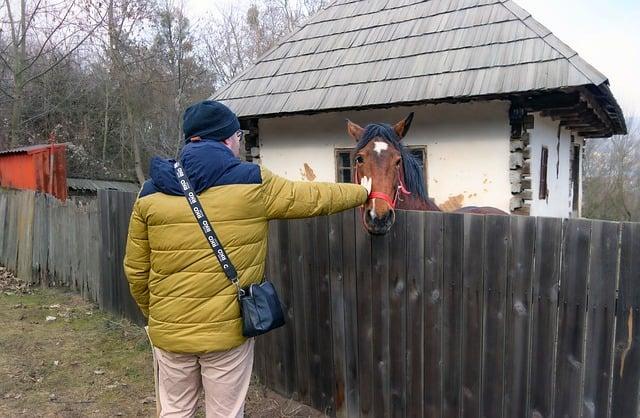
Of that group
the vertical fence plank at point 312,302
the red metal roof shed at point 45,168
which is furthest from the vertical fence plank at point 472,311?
the red metal roof shed at point 45,168

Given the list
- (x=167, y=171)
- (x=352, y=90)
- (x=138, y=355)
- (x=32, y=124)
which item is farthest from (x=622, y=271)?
(x=32, y=124)

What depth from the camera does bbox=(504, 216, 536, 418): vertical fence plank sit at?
2672 mm

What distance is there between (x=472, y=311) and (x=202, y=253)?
5.46ft

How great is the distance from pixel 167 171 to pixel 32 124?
20.7 metres

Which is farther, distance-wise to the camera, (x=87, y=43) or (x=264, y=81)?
(x=87, y=43)

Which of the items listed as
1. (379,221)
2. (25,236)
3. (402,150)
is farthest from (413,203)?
(25,236)

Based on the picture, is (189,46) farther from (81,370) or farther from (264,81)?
(81,370)

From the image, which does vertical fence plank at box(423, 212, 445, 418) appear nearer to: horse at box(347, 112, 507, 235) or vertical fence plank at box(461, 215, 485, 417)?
vertical fence plank at box(461, 215, 485, 417)

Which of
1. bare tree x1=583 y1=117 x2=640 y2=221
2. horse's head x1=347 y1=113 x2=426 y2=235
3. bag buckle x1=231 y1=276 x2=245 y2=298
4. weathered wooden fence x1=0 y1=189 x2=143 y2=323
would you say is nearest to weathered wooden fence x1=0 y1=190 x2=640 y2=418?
horse's head x1=347 y1=113 x2=426 y2=235

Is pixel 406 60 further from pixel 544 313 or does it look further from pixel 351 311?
pixel 544 313

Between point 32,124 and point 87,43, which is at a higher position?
point 87,43

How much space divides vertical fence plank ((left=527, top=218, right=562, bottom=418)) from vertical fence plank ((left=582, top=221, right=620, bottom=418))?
6.7 inches

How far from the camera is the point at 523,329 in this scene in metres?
2.71

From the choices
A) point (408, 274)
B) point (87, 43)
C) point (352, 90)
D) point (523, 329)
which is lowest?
point (523, 329)
